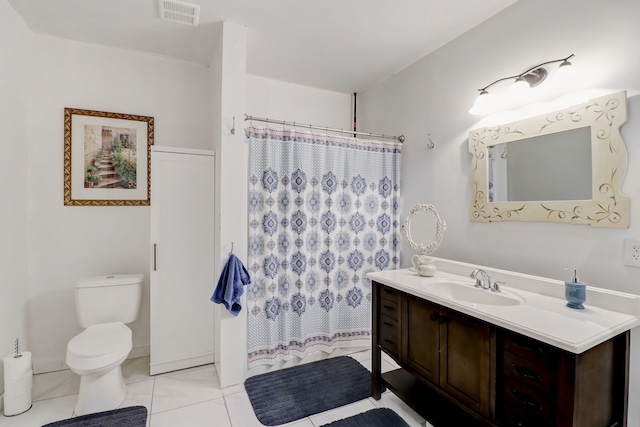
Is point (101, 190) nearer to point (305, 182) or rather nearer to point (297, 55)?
point (305, 182)

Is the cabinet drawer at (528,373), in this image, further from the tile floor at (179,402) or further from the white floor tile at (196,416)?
the white floor tile at (196,416)

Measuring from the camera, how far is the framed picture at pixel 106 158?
244cm

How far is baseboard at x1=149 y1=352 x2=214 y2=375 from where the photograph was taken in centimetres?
233

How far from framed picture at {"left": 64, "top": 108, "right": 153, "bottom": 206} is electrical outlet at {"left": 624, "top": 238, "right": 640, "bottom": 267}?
3210 millimetres

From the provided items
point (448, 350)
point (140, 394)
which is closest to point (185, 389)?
point (140, 394)

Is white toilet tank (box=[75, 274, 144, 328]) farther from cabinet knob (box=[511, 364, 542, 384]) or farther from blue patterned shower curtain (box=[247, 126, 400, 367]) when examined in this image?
cabinet knob (box=[511, 364, 542, 384])

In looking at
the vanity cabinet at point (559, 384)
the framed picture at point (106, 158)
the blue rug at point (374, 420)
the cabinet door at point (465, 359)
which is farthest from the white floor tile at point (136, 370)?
the vanity cabinet at point (559, 384)

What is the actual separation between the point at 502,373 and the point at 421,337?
1.52ft

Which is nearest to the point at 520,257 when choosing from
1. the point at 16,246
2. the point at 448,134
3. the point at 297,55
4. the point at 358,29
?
the point at 448,134

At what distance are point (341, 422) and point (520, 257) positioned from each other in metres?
1.49

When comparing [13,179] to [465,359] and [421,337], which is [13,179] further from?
[465,359]

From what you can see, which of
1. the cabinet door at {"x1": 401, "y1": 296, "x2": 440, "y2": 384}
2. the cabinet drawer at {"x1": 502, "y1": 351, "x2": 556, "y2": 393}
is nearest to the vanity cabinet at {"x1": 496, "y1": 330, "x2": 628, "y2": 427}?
the cabinet drawer at {"x1": 502, "y1": 351, "x2": 556, "y2": 393}

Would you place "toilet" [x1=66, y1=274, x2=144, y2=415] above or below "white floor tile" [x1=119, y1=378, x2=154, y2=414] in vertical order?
above

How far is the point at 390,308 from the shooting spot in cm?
198
